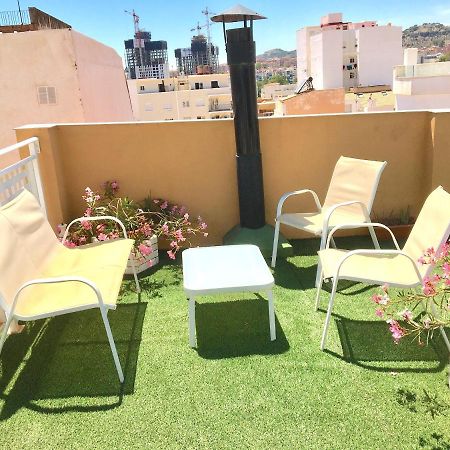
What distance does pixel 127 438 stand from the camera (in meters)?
2.34

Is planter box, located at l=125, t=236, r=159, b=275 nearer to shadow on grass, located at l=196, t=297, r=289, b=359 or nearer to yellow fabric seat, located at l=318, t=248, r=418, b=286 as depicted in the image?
shadow on grass, located at l=196, t=297, r=289, b=359

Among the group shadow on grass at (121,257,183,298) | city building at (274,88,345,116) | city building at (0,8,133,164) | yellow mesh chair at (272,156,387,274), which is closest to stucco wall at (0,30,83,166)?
city building at (0,8,133,164)

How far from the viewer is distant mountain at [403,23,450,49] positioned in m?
Result: 130

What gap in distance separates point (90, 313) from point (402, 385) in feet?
7.31

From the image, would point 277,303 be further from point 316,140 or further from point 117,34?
point 117,34

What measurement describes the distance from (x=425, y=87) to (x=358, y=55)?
1417 inches

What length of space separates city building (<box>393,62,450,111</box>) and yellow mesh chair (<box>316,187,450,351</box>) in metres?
24.8

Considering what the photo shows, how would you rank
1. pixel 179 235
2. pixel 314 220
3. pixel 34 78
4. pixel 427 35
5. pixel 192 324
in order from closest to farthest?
1. pixel 192 324
2. pixel 314 220
3. pixel 179 235
4. pixel 34 78
5. pixel 427 35

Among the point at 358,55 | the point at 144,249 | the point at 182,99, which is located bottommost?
the point at 144,249

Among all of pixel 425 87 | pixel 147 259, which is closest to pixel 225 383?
pixel 147 259

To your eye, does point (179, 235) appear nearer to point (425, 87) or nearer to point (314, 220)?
point (314, 220)

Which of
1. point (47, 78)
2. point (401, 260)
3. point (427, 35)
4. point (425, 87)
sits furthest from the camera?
point (427, 35)

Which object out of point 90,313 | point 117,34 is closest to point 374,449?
point 90,313

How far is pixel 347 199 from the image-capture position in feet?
14.1
